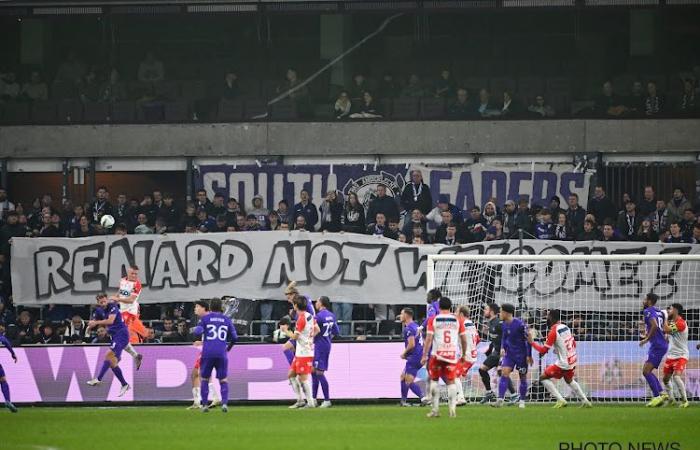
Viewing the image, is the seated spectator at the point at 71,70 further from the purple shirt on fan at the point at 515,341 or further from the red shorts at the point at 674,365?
the red shorts at the point at 674,365

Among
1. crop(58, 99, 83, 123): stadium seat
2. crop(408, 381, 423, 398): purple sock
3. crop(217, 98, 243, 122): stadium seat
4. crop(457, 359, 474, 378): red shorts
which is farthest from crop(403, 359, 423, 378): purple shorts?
crop(58, 99, 83, 123): stadium seat

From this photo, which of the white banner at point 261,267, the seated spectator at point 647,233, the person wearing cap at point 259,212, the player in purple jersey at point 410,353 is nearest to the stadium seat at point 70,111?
the white banner at point 261,267

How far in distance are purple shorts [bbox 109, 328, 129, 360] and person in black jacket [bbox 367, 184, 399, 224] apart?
20.7ft

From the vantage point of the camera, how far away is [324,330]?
76.6 feet

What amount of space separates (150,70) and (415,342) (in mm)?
14919

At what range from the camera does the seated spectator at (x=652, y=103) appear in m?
31.7

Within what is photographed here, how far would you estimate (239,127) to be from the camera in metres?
32.9

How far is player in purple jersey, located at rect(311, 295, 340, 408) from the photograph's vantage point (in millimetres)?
23359

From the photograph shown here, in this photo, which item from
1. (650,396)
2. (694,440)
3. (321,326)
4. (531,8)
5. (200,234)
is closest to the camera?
(694,440)

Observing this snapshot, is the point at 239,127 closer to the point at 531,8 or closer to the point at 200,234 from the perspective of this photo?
the point at 200,234

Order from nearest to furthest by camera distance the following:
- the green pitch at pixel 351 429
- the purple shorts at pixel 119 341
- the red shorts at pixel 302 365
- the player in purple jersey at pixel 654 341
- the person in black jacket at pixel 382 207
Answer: the green pitch at pixel 351 429
the red shorts at pixel 302 365
the player in purple jersey at pixel 654 341
the purple shorts at pixel 119 341
the person in black jacket at pixel 382 207

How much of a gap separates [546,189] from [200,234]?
829 centimetres

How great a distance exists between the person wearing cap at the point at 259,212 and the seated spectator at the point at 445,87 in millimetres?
5744

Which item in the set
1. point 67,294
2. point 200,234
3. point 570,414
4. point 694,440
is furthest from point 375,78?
point 694,440
